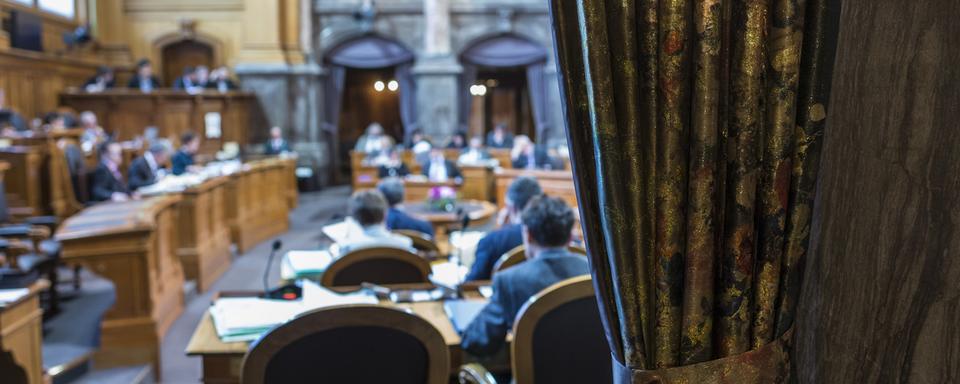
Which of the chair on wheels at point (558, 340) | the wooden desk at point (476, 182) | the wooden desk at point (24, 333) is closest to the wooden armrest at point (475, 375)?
the chair on wheels at point (558, 340)

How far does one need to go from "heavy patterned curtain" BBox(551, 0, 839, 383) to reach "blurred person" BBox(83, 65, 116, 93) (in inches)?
541

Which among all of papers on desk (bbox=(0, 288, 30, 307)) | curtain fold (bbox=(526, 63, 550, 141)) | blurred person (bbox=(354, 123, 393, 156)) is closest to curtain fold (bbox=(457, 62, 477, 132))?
curtain fold (bbox=(526, 63, 550, 141))

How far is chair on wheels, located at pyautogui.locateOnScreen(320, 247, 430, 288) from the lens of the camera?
3539 mm

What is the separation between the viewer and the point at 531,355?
97.5 inches

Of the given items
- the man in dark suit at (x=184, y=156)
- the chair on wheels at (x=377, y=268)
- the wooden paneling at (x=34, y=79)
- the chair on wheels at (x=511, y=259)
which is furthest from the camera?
the wooden paneling at (x=34, y=79)

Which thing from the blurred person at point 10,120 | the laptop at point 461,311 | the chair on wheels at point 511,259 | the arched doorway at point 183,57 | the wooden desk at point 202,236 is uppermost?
the arched doorway at point 183,57

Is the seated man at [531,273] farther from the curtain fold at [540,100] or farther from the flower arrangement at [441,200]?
the curtain fold at [540,100]

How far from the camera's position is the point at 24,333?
332cm

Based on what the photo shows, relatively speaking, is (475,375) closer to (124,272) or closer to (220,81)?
(124,272)

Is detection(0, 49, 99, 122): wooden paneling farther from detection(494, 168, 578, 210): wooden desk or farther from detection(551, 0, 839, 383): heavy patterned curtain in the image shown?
detection(551, 0, 839, 383): heavy patterned curtain

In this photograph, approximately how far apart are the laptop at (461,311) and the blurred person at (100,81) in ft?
39.4

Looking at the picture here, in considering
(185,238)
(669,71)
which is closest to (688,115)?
(669,71)

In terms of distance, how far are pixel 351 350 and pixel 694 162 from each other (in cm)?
128

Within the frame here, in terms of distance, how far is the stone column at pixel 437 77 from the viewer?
53.0ft
